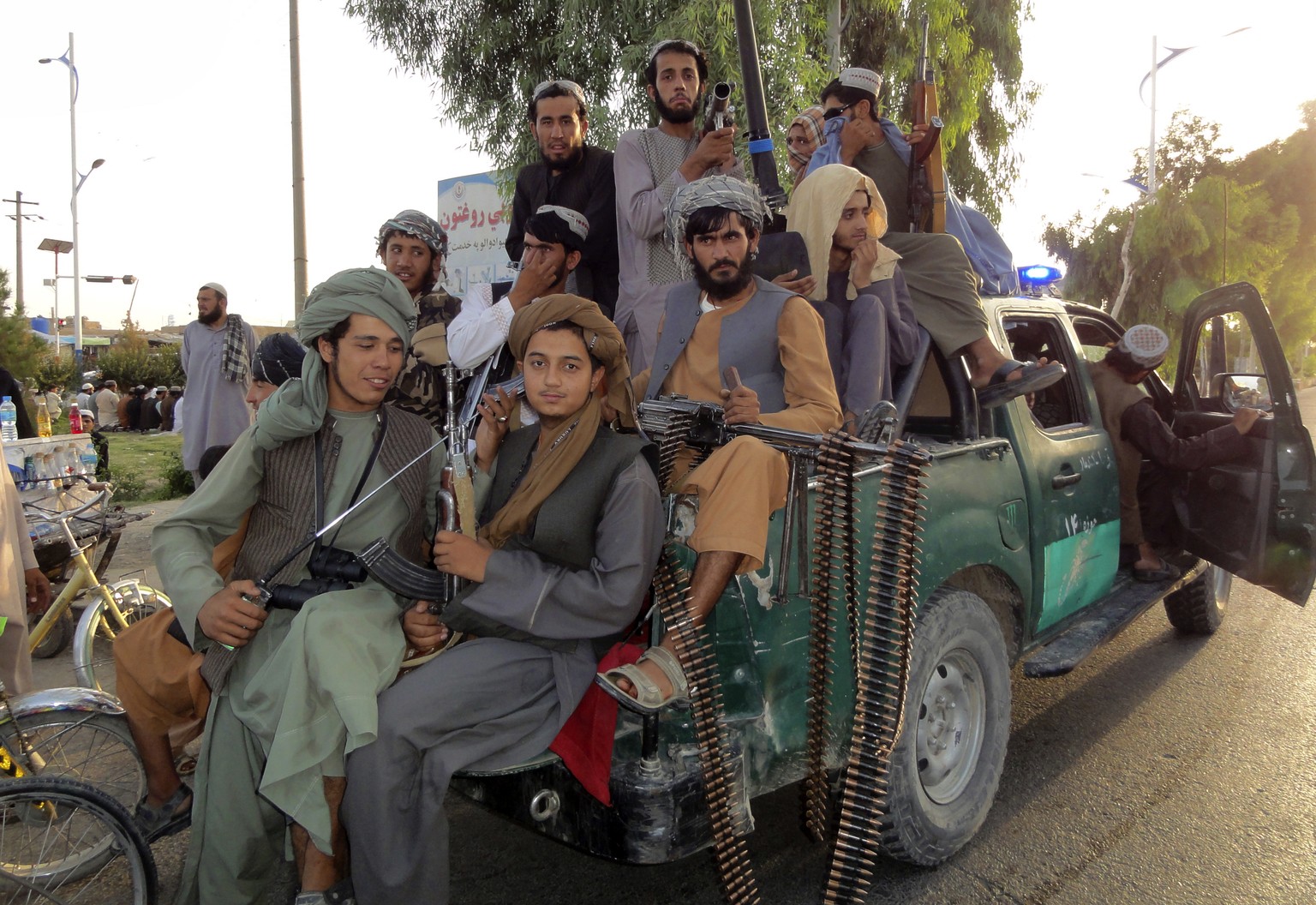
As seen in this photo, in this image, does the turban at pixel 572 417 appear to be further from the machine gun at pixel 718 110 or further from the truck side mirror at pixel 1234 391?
the truck side mirror at pixel 1234 391

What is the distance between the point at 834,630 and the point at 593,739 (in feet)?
2.46

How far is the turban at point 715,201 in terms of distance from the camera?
3191 millimetres

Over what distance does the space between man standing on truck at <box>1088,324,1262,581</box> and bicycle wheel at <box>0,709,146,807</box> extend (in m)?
4.40

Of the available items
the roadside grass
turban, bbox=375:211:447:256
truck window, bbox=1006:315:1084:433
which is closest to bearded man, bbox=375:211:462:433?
turban, bbox=375:211:447:256

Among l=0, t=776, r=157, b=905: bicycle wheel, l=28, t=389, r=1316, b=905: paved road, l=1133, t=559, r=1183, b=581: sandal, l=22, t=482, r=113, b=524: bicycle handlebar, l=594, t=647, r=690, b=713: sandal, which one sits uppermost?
l=22, t=482, r=113, b=524: bicycle handlebar

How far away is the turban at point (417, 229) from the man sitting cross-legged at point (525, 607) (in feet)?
4.23

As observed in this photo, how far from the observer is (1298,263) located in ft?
100

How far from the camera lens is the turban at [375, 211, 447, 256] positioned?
3.64 meters

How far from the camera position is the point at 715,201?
10.5 ft

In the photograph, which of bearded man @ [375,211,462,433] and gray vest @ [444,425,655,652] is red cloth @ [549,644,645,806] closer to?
gray vest @ [444,425,655,652]

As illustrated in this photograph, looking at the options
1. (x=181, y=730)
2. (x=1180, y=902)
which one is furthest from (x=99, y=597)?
(x=1180, y=902)

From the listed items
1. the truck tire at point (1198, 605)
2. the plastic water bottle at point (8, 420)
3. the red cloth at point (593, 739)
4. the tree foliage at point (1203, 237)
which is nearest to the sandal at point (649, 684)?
the red cloth at point (593, 739)

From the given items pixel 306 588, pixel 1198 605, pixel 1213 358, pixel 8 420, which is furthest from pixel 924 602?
pixel 8 420

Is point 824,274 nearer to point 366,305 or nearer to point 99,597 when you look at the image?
point 366,305
